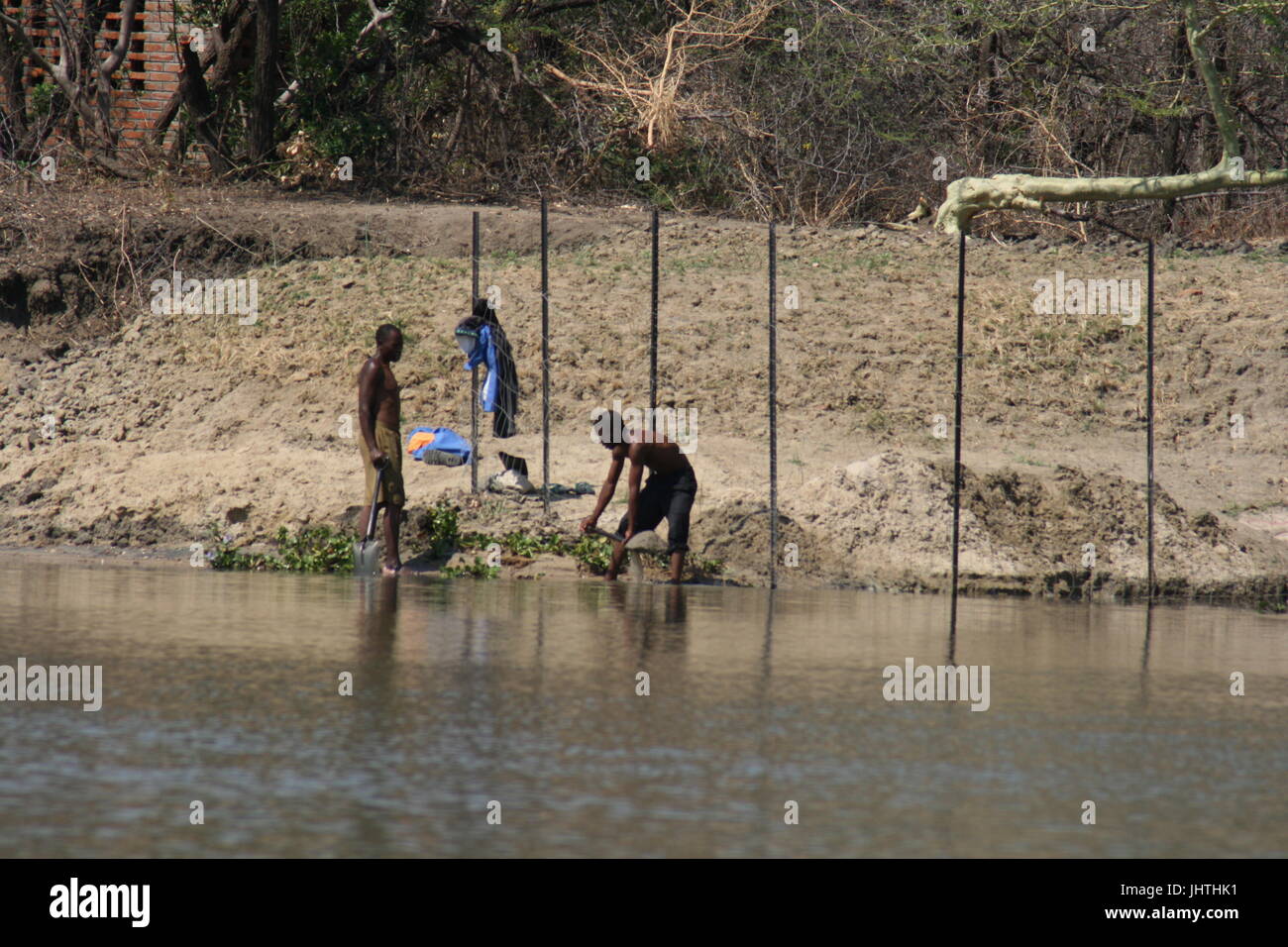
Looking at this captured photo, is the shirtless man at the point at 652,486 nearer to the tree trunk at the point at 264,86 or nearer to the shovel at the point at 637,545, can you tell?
the shovel at the point at 637,545

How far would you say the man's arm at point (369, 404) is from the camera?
13.7 metres

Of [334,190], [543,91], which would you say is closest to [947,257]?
[543,91]

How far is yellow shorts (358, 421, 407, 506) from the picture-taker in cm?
1387

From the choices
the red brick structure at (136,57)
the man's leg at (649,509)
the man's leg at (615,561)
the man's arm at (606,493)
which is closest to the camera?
the man's arm at (606,493)

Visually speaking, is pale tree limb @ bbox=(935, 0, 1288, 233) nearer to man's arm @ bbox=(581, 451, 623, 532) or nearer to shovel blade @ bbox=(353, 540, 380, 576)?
man's arm @ bbox=(581, 451, 623, 532)

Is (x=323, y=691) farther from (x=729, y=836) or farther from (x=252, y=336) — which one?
(x=252, y=336)

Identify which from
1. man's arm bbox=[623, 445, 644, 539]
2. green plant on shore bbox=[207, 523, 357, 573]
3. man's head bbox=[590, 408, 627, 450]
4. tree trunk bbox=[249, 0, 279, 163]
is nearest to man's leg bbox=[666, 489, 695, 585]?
man's arm bbox=[623, 445, 644, 539]

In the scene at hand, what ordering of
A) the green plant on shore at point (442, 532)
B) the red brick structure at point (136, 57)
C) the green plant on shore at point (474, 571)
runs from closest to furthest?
1. the green plant on shore at point (474, 571)
2. the green plant on shore at point (442, 532)
3. the red brick structure at point (136, 57)

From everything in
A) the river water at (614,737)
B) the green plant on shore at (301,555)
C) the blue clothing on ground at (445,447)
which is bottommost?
the river water at (614,737)

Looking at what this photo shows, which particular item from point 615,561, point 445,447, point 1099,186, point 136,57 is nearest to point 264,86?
point 136,57

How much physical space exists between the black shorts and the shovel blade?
2.11 meters

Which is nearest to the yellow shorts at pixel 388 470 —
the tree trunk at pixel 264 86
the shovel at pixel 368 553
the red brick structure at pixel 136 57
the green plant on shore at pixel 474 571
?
the shovel at pixel 368 553

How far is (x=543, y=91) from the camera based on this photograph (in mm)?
25500

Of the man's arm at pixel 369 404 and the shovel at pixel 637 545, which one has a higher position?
the man's arm at pixel 369 404
